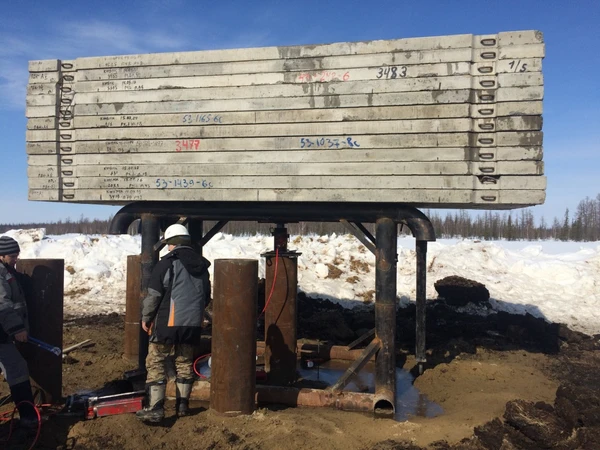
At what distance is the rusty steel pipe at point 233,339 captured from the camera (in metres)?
6.04

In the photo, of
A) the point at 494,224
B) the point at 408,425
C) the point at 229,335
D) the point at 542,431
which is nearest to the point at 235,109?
the point at 229,335

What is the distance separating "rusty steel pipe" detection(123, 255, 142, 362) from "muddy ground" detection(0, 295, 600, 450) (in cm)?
29

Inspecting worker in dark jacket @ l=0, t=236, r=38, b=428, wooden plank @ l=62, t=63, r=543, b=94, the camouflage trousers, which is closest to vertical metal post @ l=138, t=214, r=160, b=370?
the camouflage trousers

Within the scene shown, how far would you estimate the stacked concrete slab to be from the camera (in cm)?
660

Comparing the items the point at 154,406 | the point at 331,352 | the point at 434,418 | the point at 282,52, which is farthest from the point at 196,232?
the point at 434,418

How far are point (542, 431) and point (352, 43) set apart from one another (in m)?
5.35

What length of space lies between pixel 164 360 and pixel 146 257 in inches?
83.0

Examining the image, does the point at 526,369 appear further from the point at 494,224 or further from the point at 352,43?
the point at 494,224

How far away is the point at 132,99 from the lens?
25.2 feet

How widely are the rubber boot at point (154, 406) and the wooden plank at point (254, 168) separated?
9.91 feet

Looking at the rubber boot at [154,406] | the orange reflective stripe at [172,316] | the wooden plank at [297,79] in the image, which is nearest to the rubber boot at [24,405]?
the rubber boot at [154,406]

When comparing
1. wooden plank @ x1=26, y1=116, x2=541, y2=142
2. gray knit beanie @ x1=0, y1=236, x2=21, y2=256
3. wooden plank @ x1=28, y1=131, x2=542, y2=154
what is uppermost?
wooden plank @ x1=26, y1=116, x2=541, y2=142

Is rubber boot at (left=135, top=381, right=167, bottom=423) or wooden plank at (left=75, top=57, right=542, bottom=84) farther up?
wooden plank at (left=75, top=57, right=542, bottom=84)

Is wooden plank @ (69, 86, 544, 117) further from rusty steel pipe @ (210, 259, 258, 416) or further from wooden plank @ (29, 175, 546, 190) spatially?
rusty steel pipe @ (210, 259, 258, 416)
